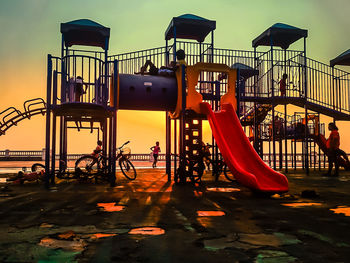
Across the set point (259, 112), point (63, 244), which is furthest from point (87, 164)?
point (259, 112)

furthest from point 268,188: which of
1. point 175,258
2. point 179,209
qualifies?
point 175,258

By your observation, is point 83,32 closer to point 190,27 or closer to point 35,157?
point 190,27

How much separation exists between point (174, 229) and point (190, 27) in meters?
15.2

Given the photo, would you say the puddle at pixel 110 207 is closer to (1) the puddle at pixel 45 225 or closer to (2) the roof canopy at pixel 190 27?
(1) the puddle at pixel 45 225

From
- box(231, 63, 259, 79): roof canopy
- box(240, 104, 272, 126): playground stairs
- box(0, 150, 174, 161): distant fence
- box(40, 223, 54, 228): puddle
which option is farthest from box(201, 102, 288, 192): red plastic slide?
box(0, 150, 174, 161): distant fence

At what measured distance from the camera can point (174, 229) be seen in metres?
4.79

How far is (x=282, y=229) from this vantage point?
A: 4832 millimetres

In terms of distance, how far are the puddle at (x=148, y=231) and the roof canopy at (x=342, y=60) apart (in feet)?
70.5

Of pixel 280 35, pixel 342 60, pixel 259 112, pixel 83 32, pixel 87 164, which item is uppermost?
pixel 280 35

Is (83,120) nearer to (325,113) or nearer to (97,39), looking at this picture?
(97,39)

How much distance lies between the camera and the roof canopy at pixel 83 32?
15438 mm

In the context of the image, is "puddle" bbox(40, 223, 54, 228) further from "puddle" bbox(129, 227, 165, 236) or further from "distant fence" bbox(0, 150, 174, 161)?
"distant fence" bbox(0, 150, 174, 161)

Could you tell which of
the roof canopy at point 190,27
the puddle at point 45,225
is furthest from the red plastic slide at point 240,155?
the roof canopy at point 190,27

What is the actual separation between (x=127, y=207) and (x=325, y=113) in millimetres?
17807
